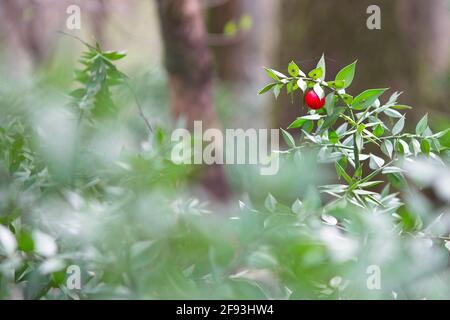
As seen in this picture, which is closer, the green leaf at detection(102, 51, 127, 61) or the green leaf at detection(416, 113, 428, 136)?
the green leaf at detection(416, 113, 428, 136)

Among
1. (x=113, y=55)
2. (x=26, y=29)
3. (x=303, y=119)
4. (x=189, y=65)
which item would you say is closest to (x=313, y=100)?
(x=303, y=119)

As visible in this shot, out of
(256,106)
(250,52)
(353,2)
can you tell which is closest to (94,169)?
(353,2)

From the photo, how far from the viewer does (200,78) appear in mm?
2045

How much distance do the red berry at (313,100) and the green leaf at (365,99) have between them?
0.04m

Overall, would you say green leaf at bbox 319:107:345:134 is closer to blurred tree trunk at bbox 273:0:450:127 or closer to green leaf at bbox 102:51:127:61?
green leaf at bbox 102:51:127:61

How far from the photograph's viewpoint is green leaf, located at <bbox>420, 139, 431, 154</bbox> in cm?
Result: 63

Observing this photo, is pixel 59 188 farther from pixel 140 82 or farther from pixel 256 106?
pixel 256 106

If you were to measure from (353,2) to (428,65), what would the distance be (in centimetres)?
40

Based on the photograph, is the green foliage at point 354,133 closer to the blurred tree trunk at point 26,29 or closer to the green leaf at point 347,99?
the green leaf at point 347,99

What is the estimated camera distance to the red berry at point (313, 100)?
642mm

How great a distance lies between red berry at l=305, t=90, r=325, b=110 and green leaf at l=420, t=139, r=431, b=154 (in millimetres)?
113

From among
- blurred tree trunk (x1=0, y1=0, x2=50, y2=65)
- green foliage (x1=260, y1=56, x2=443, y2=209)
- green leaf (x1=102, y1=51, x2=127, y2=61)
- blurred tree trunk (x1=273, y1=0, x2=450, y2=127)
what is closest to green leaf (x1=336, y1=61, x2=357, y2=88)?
green foliage (x1=260, y1=56, x2=443, y2=209)

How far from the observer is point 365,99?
0.64 meters

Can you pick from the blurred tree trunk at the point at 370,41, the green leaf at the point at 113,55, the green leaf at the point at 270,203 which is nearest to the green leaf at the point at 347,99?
the green leaf at the point at 270,203
